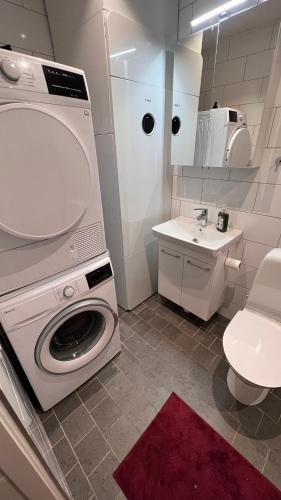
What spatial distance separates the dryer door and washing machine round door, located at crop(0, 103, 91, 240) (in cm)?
98

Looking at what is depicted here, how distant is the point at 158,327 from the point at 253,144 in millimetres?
1571

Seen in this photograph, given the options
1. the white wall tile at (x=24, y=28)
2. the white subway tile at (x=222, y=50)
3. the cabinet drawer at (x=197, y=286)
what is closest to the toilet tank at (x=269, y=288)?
the cabinet drawer at (x=197, y=286)

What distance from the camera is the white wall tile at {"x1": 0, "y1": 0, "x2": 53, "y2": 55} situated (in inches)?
51.6

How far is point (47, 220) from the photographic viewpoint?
955 mm

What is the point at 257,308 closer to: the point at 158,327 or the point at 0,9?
the point at 158,327

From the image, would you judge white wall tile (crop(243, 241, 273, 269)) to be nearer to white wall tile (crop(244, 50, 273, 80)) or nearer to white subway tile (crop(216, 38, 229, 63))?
white wall tile (crop(244, 50, 273, 80))

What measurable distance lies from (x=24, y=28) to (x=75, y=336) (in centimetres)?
203

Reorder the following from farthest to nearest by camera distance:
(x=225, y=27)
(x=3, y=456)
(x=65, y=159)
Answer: (x=225, y=27), (x=65, y=159), (x=3, y=456)

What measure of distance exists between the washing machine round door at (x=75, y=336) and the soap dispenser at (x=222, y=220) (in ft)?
3.38

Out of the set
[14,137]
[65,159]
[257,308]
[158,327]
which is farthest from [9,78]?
[158,327]

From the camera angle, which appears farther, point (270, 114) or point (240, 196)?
point (240, 196)

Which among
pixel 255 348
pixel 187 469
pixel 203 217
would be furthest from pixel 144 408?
pixel 203 217

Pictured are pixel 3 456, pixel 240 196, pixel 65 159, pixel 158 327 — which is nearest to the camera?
pixel 3 456

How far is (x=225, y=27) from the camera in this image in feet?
4.36
